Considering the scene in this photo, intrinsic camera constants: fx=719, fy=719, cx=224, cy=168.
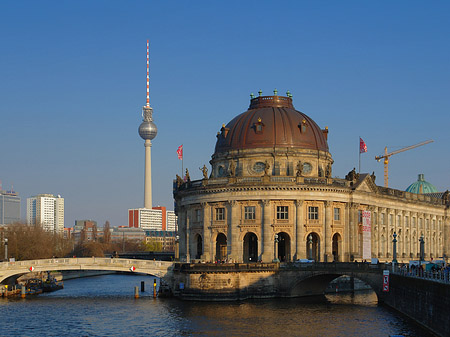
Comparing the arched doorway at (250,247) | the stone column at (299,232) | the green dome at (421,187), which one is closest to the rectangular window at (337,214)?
the stone column at (299,232)

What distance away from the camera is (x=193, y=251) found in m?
114

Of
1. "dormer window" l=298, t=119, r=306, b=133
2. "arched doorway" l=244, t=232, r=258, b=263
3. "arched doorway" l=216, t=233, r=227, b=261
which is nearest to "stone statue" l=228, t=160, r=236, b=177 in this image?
"arched doorway" l=244, t=232, r=258, b=263

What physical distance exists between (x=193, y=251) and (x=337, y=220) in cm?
2322

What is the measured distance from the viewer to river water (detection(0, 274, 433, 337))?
67.4 m

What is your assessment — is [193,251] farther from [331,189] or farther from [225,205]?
[331,189]

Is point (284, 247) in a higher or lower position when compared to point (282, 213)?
lower

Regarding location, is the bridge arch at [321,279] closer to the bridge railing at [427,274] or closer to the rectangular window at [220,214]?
the bridge railing at [427,274]

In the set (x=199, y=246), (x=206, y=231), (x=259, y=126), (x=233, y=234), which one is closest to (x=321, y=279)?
(x=233, y=234)

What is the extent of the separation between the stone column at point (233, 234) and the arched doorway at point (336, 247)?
53.5ft

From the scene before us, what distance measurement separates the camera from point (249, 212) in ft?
351

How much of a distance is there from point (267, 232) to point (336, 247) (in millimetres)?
15060

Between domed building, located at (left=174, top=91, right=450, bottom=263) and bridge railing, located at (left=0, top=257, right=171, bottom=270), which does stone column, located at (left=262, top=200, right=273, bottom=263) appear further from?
bridge railing, located at (left=0, top=257, right=171, bottom=270)

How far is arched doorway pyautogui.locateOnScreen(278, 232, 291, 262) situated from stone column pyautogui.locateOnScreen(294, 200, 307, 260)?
1.64 meters

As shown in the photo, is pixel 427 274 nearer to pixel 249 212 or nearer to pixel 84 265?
pixel 249 212
